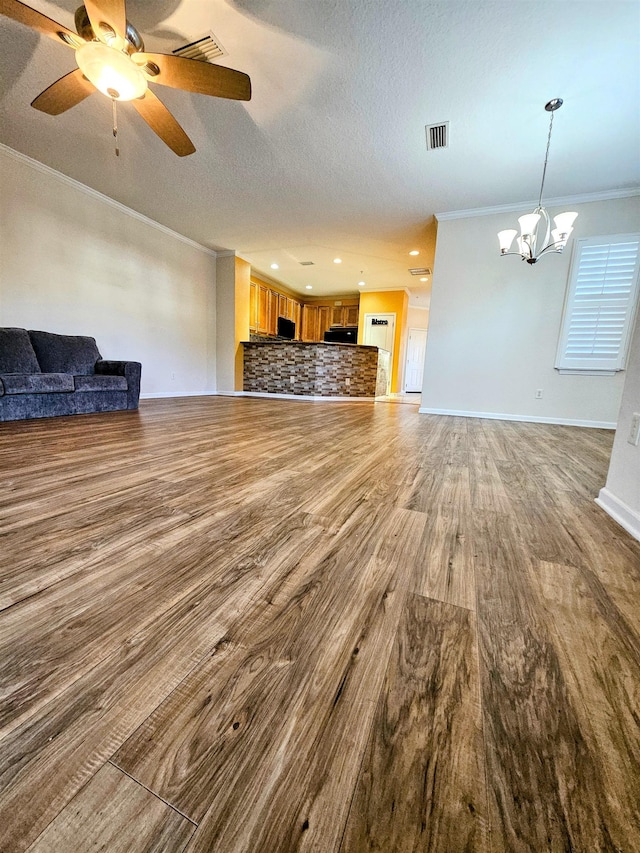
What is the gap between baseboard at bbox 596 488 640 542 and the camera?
1203mm

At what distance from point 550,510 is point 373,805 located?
4.47ft

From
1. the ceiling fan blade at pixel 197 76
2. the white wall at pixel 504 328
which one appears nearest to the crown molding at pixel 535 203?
the white wall at pixel 504 328

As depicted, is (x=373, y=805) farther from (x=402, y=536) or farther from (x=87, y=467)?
(x=87, y=467)

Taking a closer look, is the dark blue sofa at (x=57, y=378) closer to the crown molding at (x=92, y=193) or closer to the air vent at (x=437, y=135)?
the crown molding at (x=92, y=193)

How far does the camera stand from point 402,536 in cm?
111

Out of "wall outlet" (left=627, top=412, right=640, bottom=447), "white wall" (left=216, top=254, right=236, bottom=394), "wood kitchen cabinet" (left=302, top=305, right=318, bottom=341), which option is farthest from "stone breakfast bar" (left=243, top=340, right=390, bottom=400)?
"wall outlet" (left=627, top=412, right=640, bottom=447)

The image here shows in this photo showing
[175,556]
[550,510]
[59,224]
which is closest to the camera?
[175,556]

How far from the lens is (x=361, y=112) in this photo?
264 centimetres

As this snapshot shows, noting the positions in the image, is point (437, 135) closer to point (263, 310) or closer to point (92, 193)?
point (92, 193)

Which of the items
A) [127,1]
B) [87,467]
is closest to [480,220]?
[127,1]

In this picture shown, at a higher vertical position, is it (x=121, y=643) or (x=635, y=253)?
(x=635, y=253)

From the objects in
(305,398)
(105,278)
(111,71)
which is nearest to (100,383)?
(105,278)

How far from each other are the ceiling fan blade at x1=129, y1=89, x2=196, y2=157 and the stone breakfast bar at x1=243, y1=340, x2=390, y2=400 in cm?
387

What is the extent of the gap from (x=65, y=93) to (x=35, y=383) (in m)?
2.16
